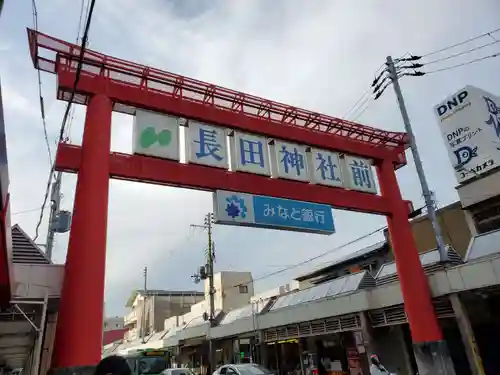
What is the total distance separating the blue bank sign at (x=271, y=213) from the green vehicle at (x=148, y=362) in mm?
11735

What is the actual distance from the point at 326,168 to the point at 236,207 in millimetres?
4237

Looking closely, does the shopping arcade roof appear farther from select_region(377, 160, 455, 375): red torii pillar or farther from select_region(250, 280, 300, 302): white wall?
select_region(250, 280, 300, 302): white wall

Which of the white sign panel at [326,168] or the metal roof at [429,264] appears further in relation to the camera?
the metal roof at [429,264]

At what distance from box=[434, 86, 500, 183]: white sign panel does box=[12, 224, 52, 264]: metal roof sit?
16159 mm

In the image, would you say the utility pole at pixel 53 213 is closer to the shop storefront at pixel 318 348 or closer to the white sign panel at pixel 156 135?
the white sign panel at pixel 156 135

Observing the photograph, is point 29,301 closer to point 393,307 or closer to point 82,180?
point 82,180

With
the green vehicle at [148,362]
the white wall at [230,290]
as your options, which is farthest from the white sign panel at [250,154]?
the white wall at [230,290]

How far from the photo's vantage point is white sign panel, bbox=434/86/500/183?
16.4m

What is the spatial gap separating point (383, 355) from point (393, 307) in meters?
2.29

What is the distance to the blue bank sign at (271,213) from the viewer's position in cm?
1085

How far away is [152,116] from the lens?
11352 mm

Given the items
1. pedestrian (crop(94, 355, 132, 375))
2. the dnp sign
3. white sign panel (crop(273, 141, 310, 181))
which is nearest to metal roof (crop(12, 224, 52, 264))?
white sign panel (crop(273, 141, 310, 181))

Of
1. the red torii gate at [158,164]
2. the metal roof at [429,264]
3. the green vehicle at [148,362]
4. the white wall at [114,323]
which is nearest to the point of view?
the red torii gate at [158,164]

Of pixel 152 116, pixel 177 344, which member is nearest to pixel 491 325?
pixel 152 116
